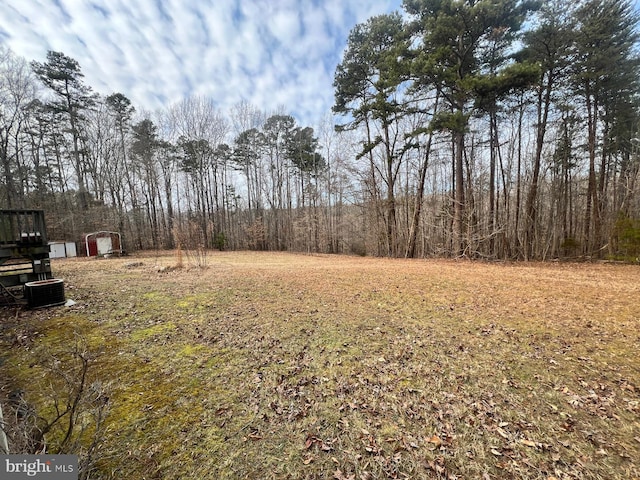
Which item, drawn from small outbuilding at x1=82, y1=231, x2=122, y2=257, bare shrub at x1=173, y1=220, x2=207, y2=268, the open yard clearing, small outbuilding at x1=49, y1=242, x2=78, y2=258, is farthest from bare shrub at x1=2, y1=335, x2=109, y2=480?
small outbuilding at x1=49, y1=242, x2=78, y2=258

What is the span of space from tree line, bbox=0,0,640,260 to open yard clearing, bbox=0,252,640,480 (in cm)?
619

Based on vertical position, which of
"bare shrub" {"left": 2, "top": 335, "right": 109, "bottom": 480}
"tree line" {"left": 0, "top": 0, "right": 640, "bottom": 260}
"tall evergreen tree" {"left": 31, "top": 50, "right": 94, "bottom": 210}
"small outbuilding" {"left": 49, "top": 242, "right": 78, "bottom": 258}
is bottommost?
"bare shrub" {"left": 2, "top": 335, "right": 109, "bottom": 480}

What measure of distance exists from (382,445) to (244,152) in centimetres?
2177

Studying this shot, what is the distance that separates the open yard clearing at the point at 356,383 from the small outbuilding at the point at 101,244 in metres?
12.9

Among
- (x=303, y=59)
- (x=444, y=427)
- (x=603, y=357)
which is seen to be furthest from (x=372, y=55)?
(x=444, y=427)

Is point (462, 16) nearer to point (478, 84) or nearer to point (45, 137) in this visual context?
point (478, 84)

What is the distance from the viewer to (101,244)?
579 inches

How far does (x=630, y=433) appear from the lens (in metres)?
1.78

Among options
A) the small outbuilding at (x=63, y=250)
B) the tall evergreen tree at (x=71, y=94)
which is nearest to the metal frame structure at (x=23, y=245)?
the small outbuilding at (x=63, y=250)

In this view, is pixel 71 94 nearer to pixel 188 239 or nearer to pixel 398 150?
pixel 188 239

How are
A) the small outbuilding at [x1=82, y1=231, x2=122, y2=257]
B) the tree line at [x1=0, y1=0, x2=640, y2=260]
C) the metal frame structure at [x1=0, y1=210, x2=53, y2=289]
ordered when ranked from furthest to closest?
the small outbuilding at [x1=82, y1=231, x2=122, y2=257] → the tree line at [x1=0, y1=0, x2=640, y2=260] → the metal frame structure at [x1=0, y1=210, x2=53, y2=289]

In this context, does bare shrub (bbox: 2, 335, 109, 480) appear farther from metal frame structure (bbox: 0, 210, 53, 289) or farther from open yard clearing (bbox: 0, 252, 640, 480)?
metal frame structure (bbox: 0, 210, 53, 289)

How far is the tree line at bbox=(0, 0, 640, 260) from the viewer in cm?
870

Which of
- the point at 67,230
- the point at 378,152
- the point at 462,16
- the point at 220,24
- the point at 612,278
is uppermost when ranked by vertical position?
the point at 462,16
